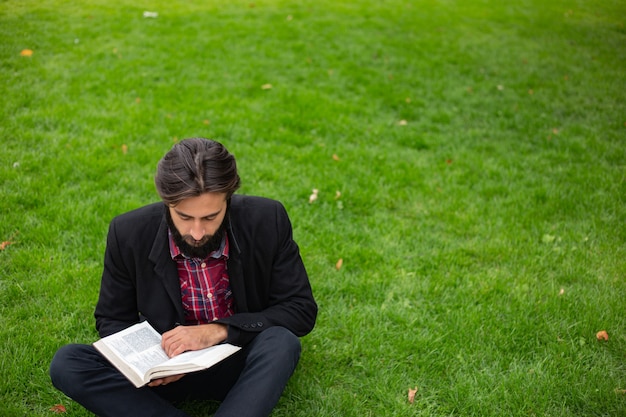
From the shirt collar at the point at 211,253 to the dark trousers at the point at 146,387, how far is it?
21.0 inches

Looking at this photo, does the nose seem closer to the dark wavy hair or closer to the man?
the man

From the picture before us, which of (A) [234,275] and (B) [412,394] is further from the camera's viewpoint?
(B) [412,394]

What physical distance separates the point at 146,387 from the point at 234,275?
76 centimetres

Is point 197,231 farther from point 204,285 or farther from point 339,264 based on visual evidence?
point 339,264

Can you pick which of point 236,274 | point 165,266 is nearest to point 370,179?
point 236,274

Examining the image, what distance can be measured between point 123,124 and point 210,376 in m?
4.24

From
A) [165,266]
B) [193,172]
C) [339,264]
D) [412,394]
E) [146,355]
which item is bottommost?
[412,394]

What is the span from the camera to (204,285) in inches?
123

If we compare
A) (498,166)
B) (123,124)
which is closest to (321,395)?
(498,166)

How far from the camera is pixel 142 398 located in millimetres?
2777

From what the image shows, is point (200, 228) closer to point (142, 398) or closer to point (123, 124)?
point (142, 398)

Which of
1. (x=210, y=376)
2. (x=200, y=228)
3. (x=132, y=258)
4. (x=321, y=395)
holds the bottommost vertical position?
(x=321, y=395)

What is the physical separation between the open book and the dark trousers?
6.9 inches

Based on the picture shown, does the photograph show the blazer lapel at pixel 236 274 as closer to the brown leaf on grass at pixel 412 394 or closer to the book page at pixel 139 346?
the book page at pixel 139 346
